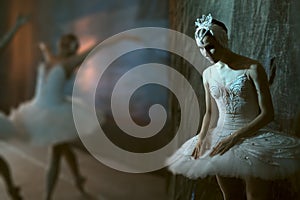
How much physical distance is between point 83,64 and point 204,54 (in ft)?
1.72

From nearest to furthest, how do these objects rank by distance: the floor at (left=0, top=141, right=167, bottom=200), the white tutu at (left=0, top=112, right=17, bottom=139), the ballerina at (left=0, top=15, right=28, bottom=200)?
the floor at (left=0, top=141, right=167, bottom=200) < the ballerina at (left=0, top=15, right=28, bottom=200) < the white tutu at (left=0, top=112, right=17, bottom=139)

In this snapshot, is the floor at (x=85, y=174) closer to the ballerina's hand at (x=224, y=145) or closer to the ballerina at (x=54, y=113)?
the ballerina at (x=54, y=113)

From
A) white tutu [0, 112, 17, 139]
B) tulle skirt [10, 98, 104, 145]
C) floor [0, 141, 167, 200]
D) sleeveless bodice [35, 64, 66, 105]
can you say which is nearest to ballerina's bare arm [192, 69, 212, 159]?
floor [0, 141, 167, 200]

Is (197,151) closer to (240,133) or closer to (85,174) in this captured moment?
(240,133)

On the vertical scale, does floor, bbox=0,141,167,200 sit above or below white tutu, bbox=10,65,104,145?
below

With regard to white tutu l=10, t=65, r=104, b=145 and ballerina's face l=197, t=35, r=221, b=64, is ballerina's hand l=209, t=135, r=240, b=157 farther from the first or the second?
white tutu l=10, t=65, r=104, b=145

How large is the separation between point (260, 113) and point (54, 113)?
648 millimetres

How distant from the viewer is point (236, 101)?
0.43m

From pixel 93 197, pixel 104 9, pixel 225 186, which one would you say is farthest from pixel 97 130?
pixel 104 9

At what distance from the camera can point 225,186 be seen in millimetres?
452

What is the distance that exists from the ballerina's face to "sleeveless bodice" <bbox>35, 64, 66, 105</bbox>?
0.56 meters

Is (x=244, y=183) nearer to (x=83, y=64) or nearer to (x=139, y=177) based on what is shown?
(x=139, y=177)

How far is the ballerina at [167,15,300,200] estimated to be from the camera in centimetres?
42

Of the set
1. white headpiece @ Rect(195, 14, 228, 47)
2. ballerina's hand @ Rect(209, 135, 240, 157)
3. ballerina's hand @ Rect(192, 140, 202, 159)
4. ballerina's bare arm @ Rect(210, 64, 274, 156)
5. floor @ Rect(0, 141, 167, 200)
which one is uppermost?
white headpiece @ Rect(195, 14, 228, 47)
